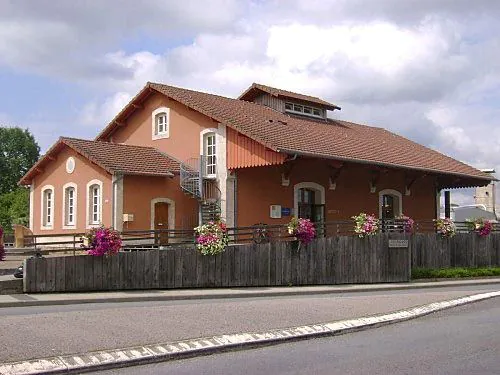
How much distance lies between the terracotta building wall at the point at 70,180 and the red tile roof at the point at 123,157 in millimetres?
493

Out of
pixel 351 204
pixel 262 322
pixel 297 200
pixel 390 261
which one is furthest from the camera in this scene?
pixel 351 204

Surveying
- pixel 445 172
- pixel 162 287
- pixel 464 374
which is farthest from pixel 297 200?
pixel 464 374

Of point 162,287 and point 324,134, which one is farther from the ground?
point 324,134

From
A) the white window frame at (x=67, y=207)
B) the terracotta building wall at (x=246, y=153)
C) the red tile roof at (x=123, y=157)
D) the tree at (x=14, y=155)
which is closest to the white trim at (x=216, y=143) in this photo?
the terracotta building wall at (x=246, y=153)

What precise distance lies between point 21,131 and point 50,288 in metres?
64.1

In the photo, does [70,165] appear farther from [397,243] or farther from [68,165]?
[397,243]

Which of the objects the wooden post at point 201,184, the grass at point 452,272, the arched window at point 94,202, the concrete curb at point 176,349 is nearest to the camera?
the concrete curb at point 176,349

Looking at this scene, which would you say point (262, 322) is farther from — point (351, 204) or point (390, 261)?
point (351, 204)

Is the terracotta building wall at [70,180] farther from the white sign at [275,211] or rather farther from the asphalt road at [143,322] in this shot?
the asphalt road at [143,322]

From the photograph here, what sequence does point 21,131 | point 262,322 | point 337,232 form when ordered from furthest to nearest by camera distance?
point 21,131, point 337,232, point 262,322

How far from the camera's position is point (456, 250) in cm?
2827

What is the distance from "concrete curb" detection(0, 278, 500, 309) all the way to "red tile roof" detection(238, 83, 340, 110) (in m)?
12.4

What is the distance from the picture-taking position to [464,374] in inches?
316

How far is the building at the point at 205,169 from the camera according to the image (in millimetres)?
26391
